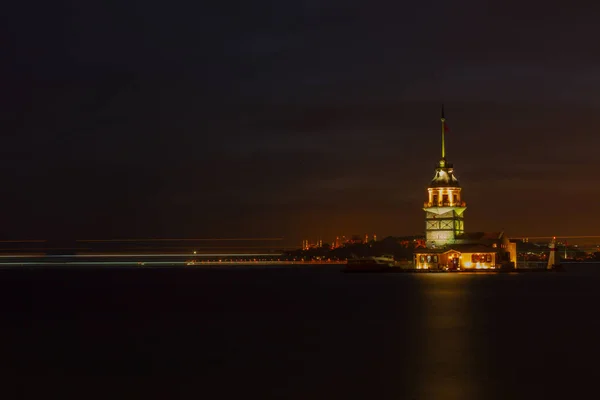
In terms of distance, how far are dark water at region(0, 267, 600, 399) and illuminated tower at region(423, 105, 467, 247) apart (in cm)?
6054

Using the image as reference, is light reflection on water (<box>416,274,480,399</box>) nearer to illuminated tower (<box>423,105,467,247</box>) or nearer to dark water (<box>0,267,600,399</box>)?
dark water (<box>0,267,600,399</box>)

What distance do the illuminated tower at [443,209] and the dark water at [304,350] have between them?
60.5 metres

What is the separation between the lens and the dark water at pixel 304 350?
90.9 ft

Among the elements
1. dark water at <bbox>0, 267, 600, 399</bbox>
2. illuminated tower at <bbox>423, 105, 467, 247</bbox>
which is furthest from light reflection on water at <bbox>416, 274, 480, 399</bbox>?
illuminated tower at <bbox>423, 105, 467, 247</bbox>

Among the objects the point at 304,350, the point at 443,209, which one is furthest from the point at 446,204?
the point at 304,350

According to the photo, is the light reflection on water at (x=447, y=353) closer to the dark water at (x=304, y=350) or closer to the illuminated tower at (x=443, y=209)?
the dark water at (x=304, y=350)

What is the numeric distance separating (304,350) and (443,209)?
90.7 meters

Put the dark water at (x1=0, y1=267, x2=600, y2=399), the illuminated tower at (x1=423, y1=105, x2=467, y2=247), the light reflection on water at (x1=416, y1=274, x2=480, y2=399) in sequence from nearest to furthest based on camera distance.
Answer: the light reflection on water at (x1=416, y1=274, x2=480, y2=399) < the dark water at (x1=0, y1=267, x2=600, y2=399) < the illuminated tower at (x1=423, y1=105, x2=467, y2=247)

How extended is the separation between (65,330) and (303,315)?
1328 cm

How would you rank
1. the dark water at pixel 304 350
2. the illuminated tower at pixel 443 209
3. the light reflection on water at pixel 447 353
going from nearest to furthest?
the light reflection on water at pixel 447 353, the dark water at pixel 304 350, the illuminated tower at pixel 443 209

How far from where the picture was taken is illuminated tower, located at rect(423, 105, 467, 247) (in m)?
124

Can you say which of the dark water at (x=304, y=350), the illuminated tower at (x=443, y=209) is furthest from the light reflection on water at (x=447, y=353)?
the illuminated tower at (x=443, y=209)

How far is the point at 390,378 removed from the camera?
2920 cm

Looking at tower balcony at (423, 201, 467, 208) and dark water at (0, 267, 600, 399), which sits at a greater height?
tower balcony at (423, 201, 467, 208)
